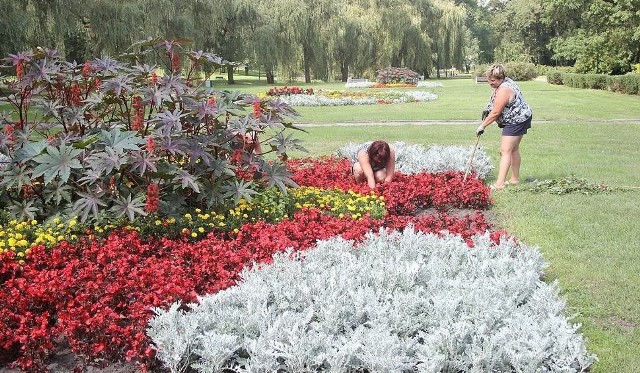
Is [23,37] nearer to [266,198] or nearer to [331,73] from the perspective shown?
[266,198]

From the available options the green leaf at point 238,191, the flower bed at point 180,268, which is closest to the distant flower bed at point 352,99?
the flower bed at point 180,268

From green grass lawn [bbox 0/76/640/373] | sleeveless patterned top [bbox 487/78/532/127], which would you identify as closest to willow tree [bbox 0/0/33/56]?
green grass lawn [bbox 0/76/640/373]

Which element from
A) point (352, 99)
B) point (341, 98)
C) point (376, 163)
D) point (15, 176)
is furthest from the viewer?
point (341, 98)

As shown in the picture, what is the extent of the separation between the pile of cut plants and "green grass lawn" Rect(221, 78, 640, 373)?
283 mm

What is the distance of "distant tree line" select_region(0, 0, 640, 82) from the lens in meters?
21.9

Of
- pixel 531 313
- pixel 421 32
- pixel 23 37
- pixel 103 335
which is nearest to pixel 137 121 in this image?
pixel 103 335

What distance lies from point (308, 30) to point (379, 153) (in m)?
34.1

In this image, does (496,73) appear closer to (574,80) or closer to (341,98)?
(341,98)

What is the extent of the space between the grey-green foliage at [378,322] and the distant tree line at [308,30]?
19.0 m

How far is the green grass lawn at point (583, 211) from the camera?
12.9 feet

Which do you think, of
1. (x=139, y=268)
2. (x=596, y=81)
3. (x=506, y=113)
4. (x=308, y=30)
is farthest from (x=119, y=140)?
(x=596, y=81)

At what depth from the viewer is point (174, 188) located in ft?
18.2

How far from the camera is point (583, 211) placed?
6551mm

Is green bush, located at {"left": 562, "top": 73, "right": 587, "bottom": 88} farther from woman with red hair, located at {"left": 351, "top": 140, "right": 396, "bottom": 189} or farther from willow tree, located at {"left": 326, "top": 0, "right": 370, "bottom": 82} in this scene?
woman with red hair, located at {"left": 351, "top": 140, "right": 396, "bottom": 189}
